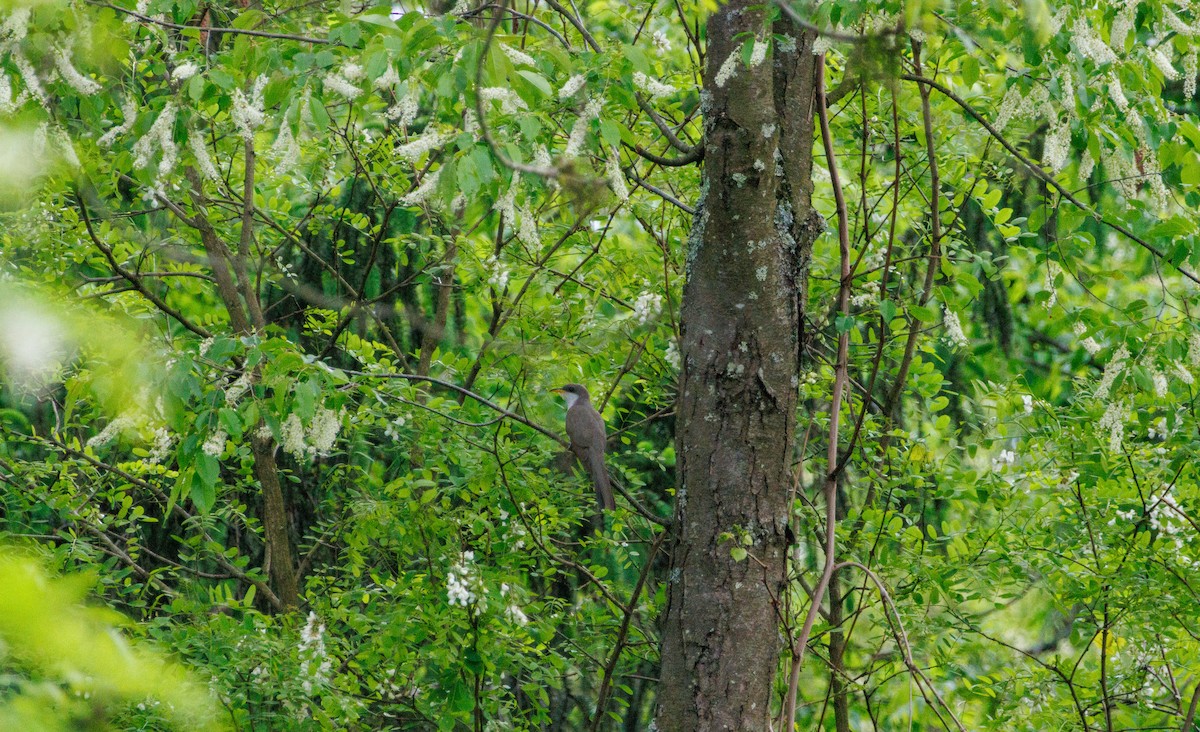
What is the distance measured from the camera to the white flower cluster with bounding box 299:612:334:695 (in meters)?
4.02

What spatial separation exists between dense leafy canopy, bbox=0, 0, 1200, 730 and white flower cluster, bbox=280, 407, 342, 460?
1 centimetres

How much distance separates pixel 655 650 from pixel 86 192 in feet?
9.87

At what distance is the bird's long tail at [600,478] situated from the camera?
4.30m

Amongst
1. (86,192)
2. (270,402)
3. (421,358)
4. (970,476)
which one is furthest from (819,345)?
(86,192)

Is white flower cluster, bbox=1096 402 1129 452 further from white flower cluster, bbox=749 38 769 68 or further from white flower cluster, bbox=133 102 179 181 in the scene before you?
white flower cluster, bbox=133 102 179 181

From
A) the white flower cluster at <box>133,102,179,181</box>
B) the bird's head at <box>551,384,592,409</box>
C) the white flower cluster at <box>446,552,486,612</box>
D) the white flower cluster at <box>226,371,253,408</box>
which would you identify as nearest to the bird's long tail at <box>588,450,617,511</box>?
the bird's head at <box>551,384,592,409</box>

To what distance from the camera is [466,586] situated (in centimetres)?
397

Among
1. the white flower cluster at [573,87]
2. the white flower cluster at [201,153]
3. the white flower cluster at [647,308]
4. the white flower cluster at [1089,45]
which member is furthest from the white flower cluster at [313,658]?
the white flower cluster at [1089,45]

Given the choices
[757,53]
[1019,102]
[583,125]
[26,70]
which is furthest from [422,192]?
[1019,102]

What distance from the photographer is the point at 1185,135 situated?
8.64 feet

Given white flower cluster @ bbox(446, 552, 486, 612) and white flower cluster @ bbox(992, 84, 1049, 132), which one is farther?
white flower cluster @ bbox(446, 552, 486, 612)

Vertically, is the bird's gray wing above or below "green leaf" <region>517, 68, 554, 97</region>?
above

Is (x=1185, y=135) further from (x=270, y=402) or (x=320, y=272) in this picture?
(x=320, y=272)

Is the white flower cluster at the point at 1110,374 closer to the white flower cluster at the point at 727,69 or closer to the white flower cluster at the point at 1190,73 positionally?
the white flower cluster at the point at 1190,73
